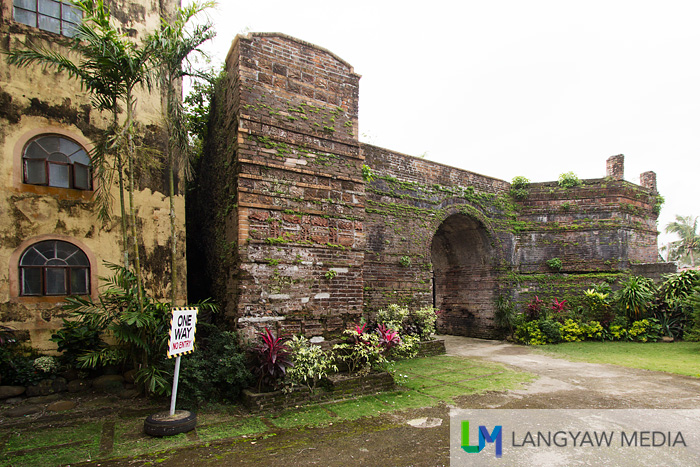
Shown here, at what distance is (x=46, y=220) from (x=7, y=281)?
102 centimetres

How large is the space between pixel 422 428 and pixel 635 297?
9.43m

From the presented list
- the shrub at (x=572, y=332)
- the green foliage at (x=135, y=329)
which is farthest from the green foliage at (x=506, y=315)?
the green foliage at (x=135, y=329)

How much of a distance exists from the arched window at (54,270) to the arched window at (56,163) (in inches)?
38.6

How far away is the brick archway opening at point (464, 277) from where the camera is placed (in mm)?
12125

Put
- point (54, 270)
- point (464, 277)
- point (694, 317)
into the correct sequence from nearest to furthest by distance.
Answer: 1. point (54, 270)
2. point (694, 317)
3. point (464, 277)

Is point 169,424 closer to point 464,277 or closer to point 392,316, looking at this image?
point 392,316

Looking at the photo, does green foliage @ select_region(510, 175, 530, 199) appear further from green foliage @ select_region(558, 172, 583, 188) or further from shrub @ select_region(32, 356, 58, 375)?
shrub @ select_region(32, 356, 58, 375)

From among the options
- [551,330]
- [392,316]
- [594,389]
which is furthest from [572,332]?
[392,316]

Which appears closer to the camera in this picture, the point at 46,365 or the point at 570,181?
the point at 46,365

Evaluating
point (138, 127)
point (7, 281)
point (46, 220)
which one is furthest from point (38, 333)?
point (138, 127)

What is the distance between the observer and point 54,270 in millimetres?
6242

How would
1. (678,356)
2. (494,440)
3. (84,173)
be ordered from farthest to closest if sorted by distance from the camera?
(678,356) < (84,173) < (494,440)

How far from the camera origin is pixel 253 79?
627 cm

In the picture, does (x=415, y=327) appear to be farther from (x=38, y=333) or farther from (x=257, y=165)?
(x=38, y=333)
